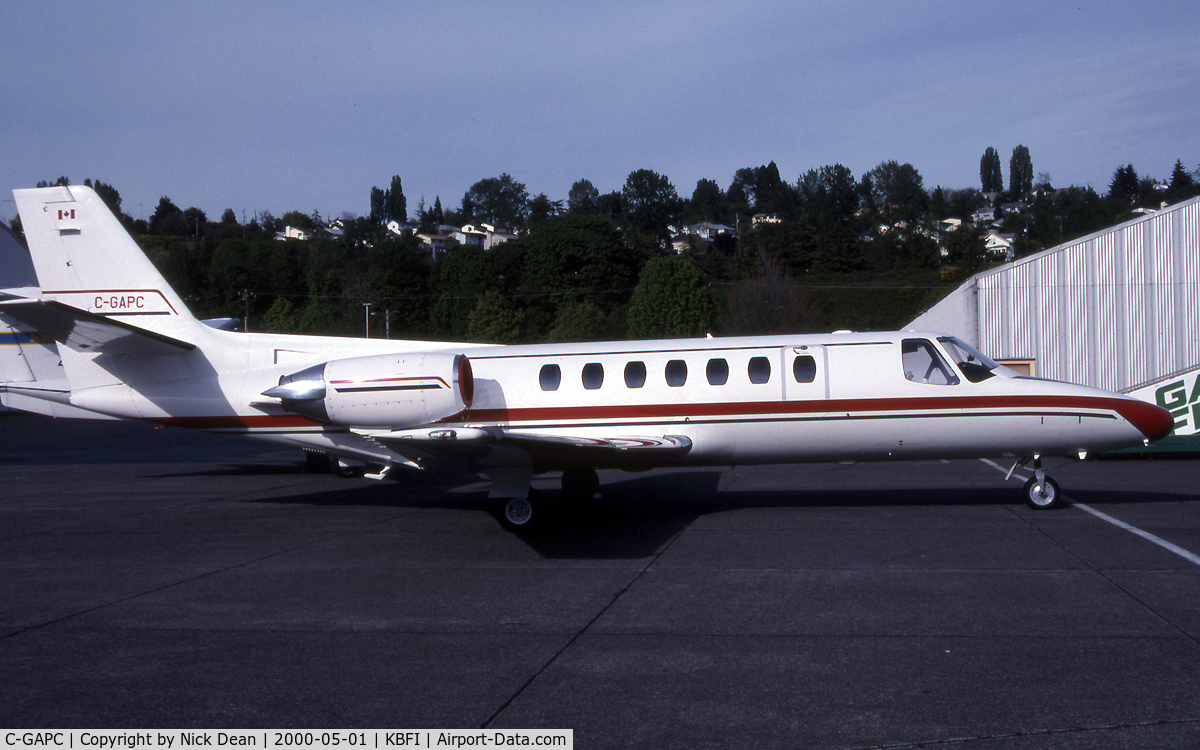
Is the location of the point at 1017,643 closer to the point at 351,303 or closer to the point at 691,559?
the point at 691,559

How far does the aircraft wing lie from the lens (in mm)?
12336

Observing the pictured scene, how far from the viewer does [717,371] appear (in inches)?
536

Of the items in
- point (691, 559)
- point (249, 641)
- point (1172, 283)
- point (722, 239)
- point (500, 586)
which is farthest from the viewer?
point (722, 239)

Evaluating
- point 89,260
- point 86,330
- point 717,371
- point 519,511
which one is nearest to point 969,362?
point 717,371

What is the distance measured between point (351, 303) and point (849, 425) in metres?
77.0

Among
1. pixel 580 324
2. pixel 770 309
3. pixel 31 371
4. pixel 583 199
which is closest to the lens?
pixel 31 371

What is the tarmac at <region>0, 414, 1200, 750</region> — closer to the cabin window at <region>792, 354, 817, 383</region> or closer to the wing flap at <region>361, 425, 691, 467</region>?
the wing flap at <region>361, 425, 691, 467</region>

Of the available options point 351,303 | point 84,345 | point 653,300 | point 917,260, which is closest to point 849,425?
point 84,345

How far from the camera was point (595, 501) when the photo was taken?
15.7 m

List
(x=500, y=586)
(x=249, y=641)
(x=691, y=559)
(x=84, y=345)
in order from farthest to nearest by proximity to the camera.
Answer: (x=84, y=345) → (x=691, y=559) → (x=500, y=586) → (x=249, y=641)

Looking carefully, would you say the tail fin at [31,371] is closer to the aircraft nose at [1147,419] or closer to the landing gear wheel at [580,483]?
the landing gear wheel at [580,483]

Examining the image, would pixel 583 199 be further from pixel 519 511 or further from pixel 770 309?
pixel 519 511

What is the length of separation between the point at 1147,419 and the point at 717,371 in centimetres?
595

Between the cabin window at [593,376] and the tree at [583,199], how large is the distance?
6319 inches
